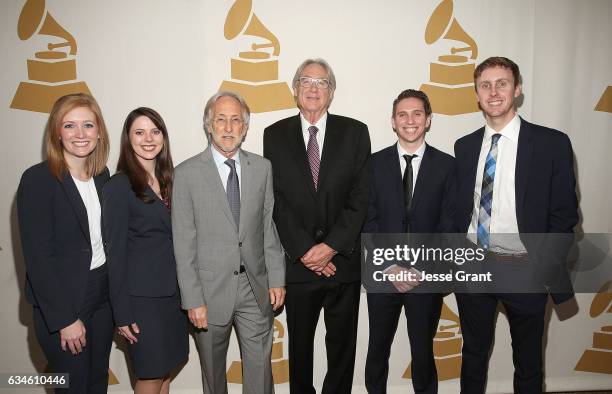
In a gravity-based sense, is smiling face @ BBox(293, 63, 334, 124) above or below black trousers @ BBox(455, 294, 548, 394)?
above

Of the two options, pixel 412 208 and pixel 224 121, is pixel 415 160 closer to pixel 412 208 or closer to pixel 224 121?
pixel 412 208

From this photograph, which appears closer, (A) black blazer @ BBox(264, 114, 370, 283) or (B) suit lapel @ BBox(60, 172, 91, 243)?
(B) suit lapel @ BBox(60, 172, 91, 243)

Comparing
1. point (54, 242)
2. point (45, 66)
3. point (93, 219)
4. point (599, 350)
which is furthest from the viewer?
point (599, 350)

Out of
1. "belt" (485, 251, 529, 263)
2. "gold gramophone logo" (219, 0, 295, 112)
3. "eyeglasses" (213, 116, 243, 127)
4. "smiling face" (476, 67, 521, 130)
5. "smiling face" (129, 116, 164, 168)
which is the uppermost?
"gold gramophone logo" (219, 0, 295, 112)

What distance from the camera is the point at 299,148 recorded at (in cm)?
244

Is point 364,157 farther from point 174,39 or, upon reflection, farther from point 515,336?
point 174,39

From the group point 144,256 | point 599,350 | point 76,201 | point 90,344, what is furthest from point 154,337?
point 599,350

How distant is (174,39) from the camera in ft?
9.32

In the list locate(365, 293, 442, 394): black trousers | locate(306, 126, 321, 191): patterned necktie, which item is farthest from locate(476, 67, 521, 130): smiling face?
locate(365, 293, 442, 394): black trousers

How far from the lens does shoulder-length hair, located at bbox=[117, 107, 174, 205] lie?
2.06 m

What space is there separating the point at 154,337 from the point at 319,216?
1.11 meters

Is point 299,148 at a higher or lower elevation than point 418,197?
higher

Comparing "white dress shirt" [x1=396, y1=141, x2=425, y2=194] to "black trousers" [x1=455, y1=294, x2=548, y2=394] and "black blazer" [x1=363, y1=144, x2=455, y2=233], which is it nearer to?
"black blazer" [x1=363, y1=144, x2=455, y2=233]

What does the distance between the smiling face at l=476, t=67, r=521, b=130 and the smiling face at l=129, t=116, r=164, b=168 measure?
6.22 feet
